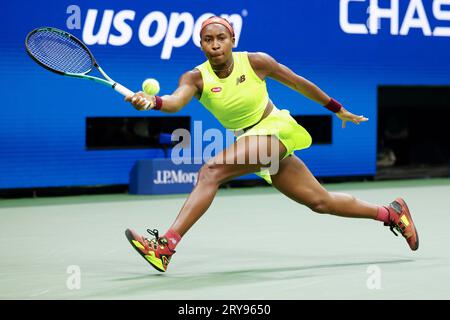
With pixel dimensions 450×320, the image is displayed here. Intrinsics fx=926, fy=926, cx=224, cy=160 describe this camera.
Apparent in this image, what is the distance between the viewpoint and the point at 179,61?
11.3 m

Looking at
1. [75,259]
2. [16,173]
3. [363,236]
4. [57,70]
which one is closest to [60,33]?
[57,70]

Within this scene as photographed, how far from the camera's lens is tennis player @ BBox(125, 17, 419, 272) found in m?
5.86

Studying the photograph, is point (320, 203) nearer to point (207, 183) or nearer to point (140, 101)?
point (207, 183)

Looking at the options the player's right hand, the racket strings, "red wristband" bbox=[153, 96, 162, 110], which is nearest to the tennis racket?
the racket strings

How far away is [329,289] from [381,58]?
753 cm

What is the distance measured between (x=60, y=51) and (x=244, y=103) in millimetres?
1318

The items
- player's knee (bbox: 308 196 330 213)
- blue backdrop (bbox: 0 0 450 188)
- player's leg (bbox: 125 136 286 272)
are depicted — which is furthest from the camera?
blue backdrop (bbox: 0 0 450 188)

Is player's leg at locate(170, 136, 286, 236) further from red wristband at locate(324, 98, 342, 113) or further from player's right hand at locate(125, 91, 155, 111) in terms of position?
player's right hand at locate(125, 91, 155, 111)

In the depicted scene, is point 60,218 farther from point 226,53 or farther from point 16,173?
point 226,53

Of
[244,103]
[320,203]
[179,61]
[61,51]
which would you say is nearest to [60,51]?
[61,51]

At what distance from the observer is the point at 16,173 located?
1052 cm

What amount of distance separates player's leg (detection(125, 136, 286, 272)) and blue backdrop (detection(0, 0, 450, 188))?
195 inches

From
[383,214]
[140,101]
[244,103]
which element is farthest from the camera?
[383,214]

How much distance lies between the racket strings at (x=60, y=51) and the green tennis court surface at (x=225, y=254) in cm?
137
